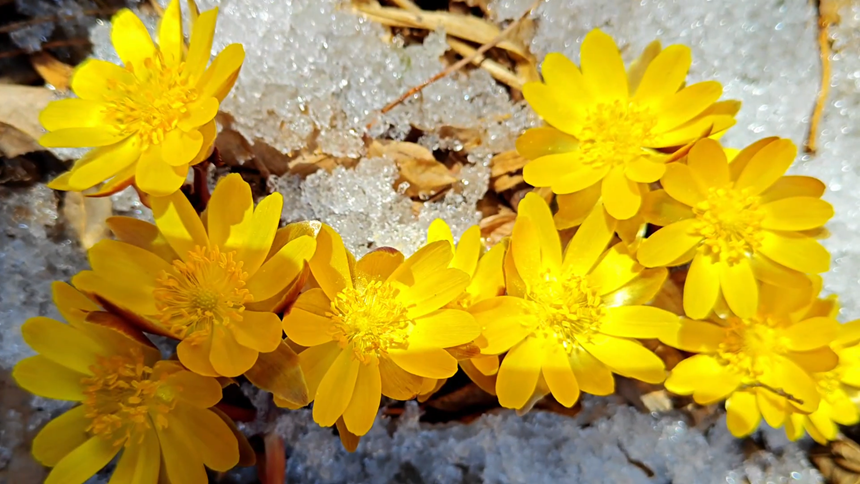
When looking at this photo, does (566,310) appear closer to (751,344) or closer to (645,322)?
(645,322)

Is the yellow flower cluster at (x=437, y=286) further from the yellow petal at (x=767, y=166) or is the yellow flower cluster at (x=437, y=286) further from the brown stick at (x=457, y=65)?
the brown stick at (x=457, y=65)

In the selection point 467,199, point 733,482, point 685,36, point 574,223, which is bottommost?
point 733,482

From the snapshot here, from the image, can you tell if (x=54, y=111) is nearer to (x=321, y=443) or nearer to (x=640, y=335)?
(x=321, y=443)

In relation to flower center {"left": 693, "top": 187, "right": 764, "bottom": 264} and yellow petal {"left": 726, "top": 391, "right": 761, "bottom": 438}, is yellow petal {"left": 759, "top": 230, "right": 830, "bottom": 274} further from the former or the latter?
yellow petal {"left": 726, "top": 391, "right": 761, "bottom": 438}

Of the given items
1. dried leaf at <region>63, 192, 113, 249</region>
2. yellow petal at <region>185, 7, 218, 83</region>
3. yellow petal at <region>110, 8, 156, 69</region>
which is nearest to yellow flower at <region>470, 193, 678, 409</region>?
yellow petal at <region>185, 7, 218, 83</region>

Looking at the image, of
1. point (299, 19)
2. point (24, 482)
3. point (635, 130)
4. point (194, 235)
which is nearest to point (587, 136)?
point (635, 130)

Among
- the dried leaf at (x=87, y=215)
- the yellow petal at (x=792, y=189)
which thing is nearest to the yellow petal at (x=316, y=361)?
the dried leaf at (x=87, y=215)

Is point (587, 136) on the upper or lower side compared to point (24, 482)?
upper
